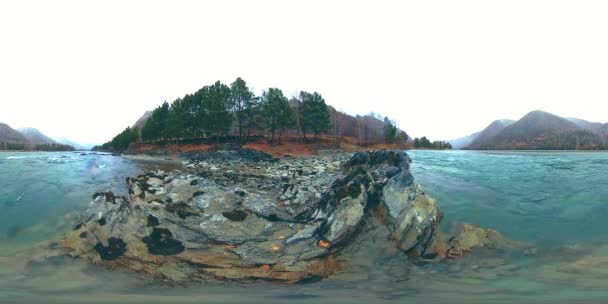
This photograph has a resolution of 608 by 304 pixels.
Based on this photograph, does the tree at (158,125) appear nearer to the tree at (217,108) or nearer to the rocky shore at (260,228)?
the tree at (217,108)

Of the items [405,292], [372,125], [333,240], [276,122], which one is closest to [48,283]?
[333,240]

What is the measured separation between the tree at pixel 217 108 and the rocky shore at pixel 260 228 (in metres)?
24.3

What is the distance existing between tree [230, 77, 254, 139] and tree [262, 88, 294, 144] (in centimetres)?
207

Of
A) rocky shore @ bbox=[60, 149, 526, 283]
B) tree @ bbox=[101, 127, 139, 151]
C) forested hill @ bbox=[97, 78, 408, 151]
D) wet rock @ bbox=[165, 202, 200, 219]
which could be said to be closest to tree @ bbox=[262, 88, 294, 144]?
forested hill @ bbox=[97, 78, 408, 151]

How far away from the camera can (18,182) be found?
15484mm

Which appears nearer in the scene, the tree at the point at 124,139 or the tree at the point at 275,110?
the tree at the point at 275,110

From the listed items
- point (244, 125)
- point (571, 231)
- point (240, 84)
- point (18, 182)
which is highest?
point (240, 84)

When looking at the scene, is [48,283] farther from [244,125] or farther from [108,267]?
[244,125]

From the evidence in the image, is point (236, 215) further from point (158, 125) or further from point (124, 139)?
point (124, 139)

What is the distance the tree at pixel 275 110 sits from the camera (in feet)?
114

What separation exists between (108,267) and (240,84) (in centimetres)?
2916

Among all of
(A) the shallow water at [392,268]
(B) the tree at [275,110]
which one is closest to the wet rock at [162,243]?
(A) the shallow water at [392,268]

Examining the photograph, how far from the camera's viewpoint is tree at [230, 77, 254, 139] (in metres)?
36.0

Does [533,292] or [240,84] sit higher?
[240,84]
